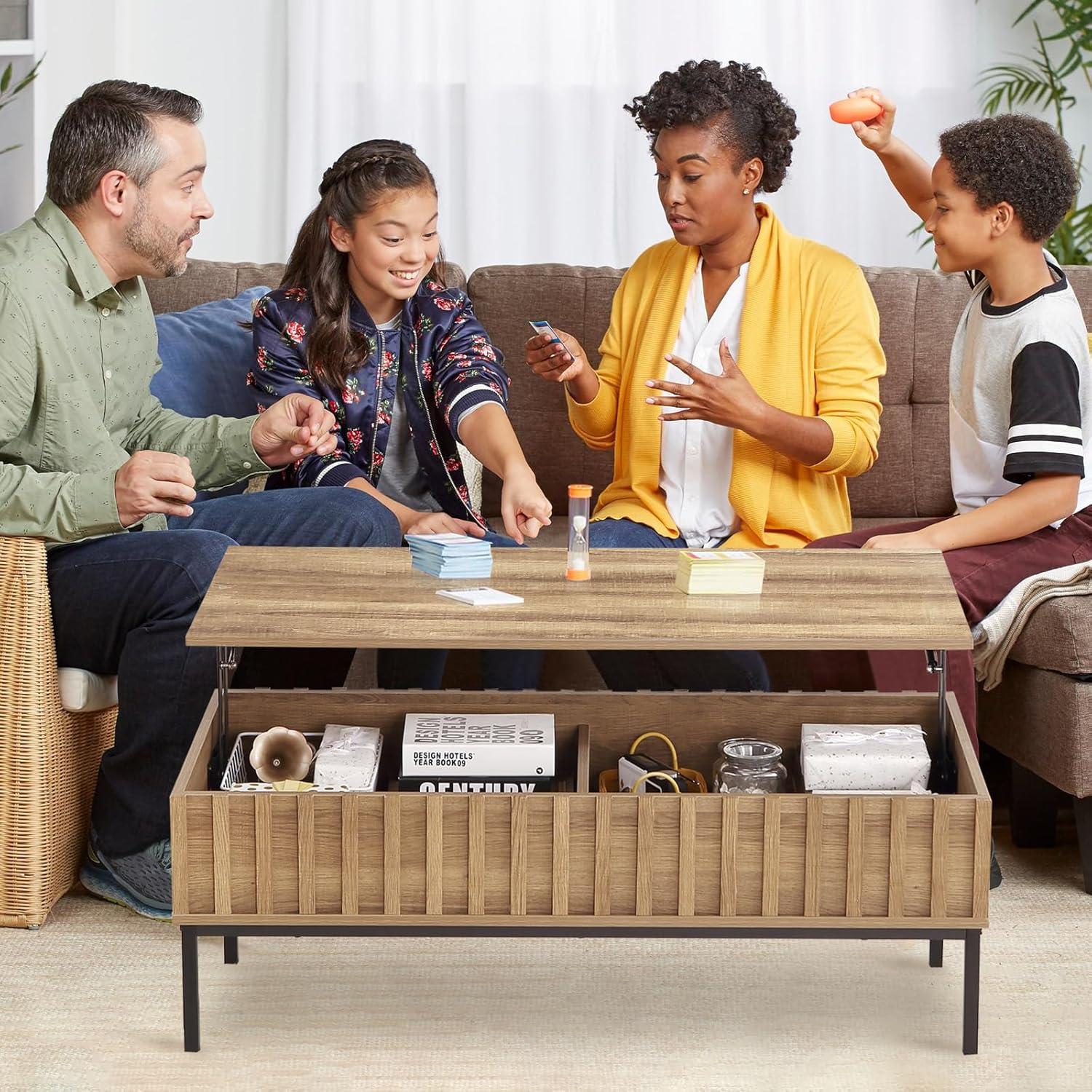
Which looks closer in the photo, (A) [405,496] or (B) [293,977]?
(B) [293,977]

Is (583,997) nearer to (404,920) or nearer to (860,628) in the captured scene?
(404,920)

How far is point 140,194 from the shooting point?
213cm

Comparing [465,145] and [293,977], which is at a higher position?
[465,145]

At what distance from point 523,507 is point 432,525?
248 mm

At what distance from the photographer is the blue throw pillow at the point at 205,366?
265 centimetres

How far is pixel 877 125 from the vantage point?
8.52 feet

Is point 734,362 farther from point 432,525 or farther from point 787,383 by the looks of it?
point 432,525

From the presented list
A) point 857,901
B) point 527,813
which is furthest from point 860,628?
point 527,813

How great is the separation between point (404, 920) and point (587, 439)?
1.25 m

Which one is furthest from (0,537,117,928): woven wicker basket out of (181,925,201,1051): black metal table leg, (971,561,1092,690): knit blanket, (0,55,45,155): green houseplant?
(0,55,45,155): green houseplant

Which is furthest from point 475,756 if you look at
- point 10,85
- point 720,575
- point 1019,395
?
point 10,85

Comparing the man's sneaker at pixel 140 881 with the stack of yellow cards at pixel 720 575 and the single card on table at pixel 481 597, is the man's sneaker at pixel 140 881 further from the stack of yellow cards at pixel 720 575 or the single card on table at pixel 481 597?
the stack of yellow cards at pixel 720 575

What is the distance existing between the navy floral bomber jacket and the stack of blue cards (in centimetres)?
61

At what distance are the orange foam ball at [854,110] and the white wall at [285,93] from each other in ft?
5.20
